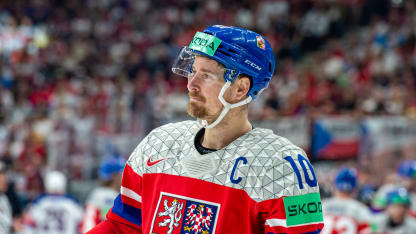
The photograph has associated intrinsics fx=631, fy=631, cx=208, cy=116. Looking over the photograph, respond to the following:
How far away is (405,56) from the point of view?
13492 millimetres

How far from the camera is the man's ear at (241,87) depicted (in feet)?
8.32

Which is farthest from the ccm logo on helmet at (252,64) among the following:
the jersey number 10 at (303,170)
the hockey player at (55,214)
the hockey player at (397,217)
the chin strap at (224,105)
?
the hockey player at (55,214)

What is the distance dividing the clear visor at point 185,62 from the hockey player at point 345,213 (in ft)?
13.4

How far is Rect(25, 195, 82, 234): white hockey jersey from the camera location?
283 inches

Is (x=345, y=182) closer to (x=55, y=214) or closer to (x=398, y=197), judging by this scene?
(x=398, y=197)

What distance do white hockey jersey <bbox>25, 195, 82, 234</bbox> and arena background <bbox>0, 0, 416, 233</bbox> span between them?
1.82 metres

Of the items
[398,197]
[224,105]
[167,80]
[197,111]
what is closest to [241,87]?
[224,105]

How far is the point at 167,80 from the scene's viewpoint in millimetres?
14422

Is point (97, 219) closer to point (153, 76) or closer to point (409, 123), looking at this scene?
point (409, 123)

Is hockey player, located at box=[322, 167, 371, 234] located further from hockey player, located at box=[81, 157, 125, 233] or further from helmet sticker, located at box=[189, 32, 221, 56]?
helmet sticker, located at box=[189, 32, 221, 56]

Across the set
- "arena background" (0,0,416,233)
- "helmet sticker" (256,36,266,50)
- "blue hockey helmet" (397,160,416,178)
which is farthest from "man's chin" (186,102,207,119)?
"blue hockey helmet" (397,160,416,178)

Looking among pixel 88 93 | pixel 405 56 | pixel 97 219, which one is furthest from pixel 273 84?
pixel 97 219

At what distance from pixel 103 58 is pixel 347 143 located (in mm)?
7586

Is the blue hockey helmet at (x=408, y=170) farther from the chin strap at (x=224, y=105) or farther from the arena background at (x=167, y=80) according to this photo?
the chin strap at (x=224, y=105)
